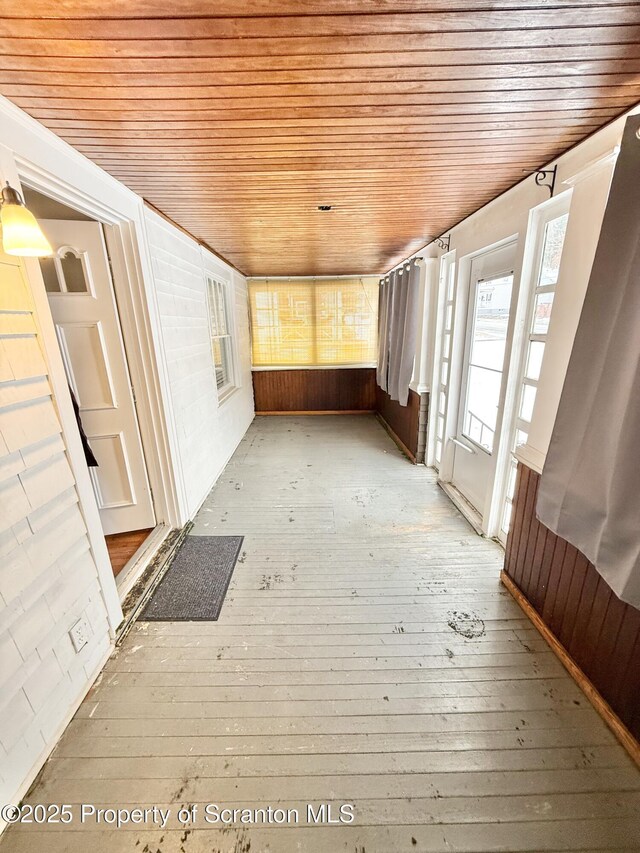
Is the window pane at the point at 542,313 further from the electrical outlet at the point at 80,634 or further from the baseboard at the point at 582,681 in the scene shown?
the electrical outlet at the point at 80,634

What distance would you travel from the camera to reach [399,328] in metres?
3.77

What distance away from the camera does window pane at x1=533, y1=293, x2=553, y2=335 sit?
1.74m

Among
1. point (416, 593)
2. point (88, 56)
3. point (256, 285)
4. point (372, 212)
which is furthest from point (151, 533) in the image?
point (256, 285)

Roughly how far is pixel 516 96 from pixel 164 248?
215 centimetres

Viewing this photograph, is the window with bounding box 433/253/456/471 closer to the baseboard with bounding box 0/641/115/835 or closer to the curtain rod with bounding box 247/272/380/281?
the curtain rod with bounding box 247/272/380/281

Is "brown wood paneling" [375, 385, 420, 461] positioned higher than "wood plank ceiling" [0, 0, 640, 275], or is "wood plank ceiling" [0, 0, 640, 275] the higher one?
"wood plank ceiling" [0, 0, 640, 275]

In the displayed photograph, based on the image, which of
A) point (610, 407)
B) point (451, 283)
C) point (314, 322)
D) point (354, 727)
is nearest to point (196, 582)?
point (354, 727)

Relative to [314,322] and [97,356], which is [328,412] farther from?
[97,356]

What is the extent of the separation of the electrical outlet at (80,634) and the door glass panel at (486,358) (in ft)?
8.35

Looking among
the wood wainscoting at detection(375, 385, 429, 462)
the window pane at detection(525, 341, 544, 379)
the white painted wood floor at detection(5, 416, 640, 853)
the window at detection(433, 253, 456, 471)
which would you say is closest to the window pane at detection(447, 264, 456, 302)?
the window at detection(433, 253, 456, 471)

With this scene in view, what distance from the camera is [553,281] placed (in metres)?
1.72

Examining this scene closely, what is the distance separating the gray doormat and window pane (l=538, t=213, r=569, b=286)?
2508 mm

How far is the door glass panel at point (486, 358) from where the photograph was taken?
2264 millimetres

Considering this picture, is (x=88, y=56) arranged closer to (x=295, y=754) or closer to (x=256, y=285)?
(x=295, y=754)
